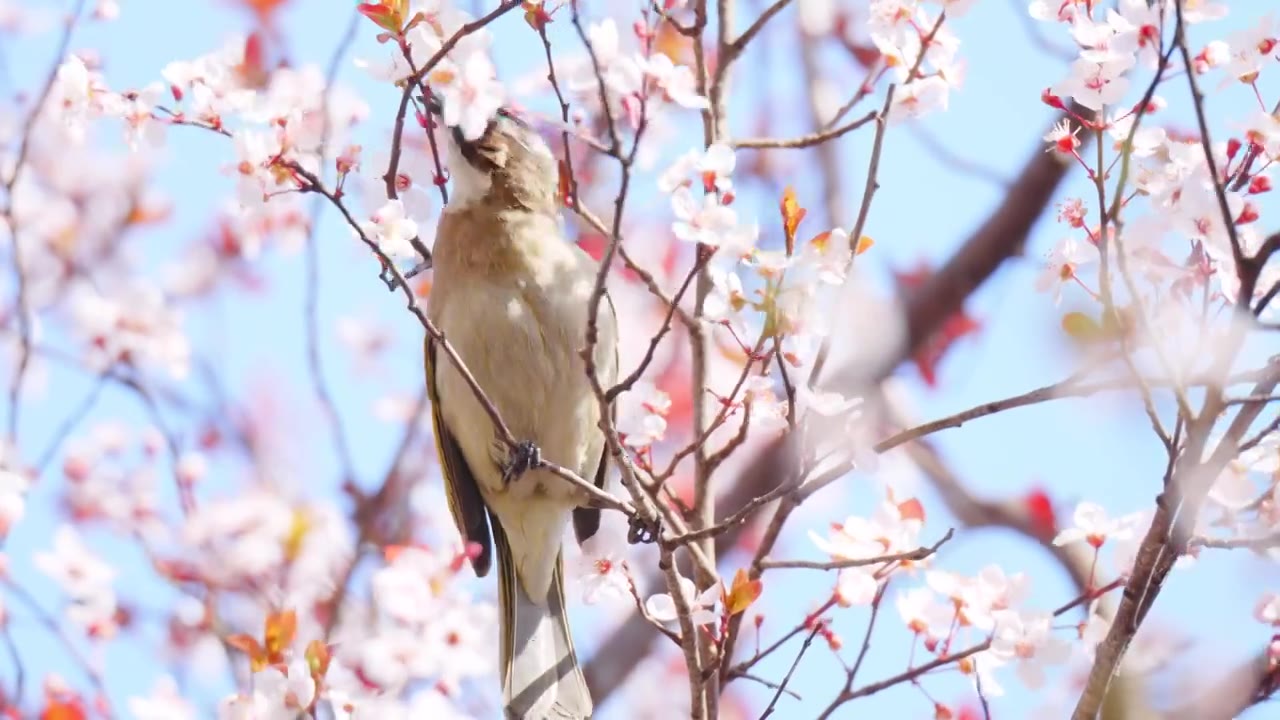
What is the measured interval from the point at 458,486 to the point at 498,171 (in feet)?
3.26

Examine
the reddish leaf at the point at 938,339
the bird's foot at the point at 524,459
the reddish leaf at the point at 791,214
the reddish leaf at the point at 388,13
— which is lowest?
the reddish leaf at the point at 791,214

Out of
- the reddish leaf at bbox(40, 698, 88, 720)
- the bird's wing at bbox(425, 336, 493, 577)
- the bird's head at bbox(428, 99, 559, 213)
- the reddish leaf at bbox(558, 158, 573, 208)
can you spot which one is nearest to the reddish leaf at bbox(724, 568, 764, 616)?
the reddish leaf at bbox(558, 158, 573, 208)

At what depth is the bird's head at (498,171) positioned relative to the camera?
4.21m

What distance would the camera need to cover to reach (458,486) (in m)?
4.38

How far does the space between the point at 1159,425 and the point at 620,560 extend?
1.34m

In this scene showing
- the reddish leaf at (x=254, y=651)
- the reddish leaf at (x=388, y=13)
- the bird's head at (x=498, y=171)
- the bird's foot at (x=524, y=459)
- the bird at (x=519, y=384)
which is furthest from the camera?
the bird's head at (x=498, y=171)

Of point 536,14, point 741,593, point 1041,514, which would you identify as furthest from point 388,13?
point 1041,514

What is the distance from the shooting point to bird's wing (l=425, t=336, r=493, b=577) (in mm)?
4320

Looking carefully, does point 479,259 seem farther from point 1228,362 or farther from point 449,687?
point 1228,362

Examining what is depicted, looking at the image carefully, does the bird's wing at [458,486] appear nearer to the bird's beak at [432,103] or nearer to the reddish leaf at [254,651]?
the reddish leaf at [254,651]

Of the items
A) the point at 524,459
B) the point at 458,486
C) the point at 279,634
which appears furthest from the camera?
A: the point at 458,486

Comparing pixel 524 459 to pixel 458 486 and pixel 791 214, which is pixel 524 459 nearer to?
pixel 458 486

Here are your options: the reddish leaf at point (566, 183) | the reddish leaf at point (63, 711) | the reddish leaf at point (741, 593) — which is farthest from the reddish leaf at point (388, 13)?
the reddish leaf at point (63, 711)

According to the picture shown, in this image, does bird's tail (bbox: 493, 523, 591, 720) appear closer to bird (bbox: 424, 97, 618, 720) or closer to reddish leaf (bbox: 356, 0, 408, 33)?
bird (bbox: 424, 97, 618, 720)
